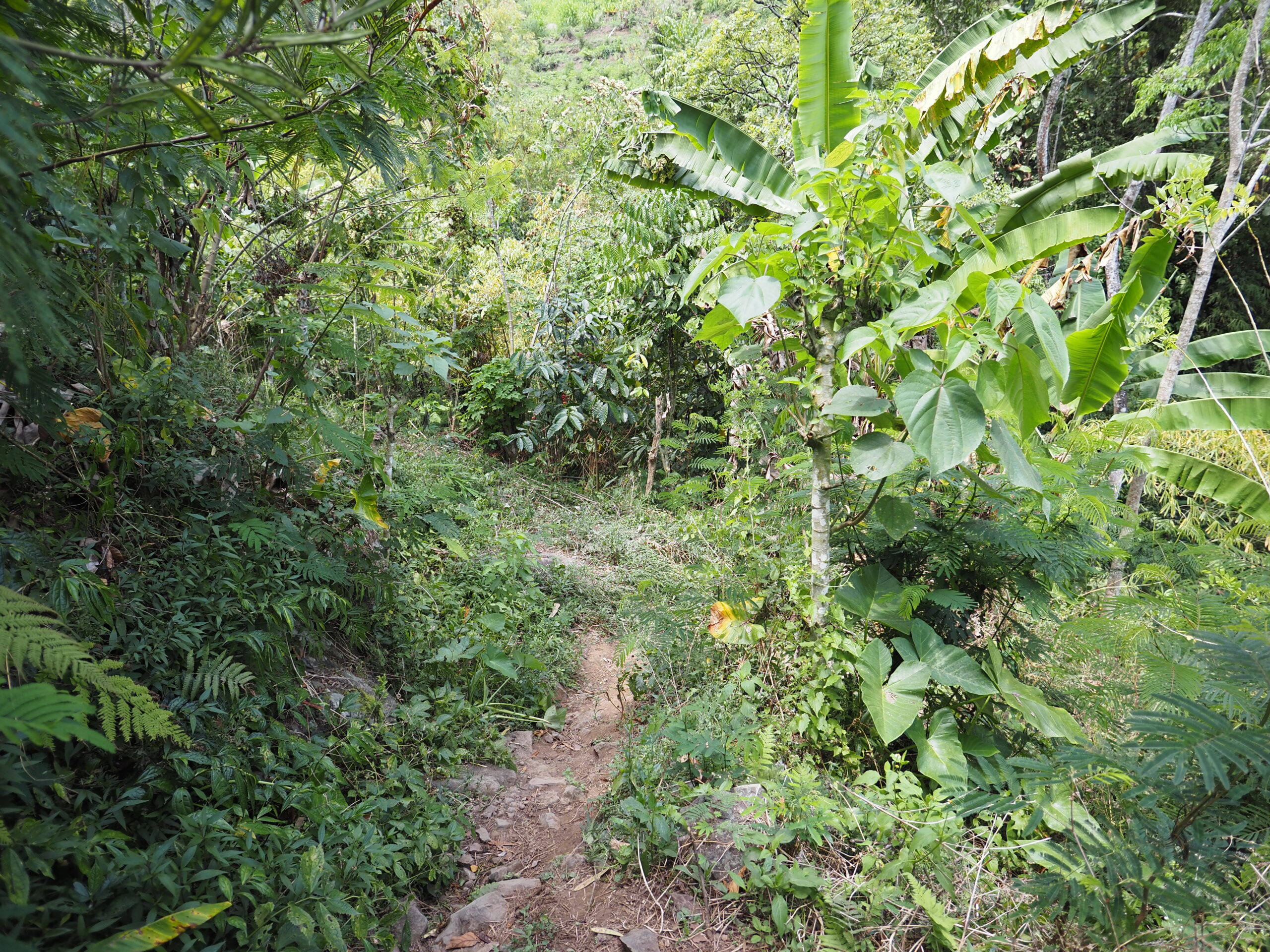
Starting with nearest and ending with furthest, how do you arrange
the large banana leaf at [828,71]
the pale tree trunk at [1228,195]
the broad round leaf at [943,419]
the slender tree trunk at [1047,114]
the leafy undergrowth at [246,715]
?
the leafy undergrowth at [246,715] < the broad round leaf at [943,419] < the large banana leaf at [828,71] < the pale tree trunk at [1228,195] < the slender tree trunk at [1047,114]

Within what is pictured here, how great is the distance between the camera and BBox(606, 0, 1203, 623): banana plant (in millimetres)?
2039

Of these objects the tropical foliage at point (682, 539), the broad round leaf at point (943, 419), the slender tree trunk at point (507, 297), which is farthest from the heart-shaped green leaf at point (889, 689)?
the slender tree trunk at point (507, 297)

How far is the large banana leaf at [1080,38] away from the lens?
298 cm

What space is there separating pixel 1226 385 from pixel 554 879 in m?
3.68

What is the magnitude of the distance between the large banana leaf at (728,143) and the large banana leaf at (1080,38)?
1.23 m

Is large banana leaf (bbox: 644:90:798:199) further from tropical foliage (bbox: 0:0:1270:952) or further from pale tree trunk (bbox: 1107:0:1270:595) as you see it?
pale tree trunk (bbox: 1107:0:1270:595)

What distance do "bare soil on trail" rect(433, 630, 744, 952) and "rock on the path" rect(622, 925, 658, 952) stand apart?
3 centimetres

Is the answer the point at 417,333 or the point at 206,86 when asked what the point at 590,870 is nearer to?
the point at 417,333

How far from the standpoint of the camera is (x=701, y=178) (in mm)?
3143

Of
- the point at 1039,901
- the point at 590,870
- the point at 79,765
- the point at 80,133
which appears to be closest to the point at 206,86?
the point at 80,133

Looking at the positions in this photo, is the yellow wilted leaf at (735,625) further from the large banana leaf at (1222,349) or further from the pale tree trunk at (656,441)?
the pale tree trunk at (656,441)

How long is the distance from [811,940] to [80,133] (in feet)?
9.93

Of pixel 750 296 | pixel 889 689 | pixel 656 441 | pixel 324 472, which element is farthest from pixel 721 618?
pixel 656 441

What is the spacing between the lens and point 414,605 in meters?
3.35
